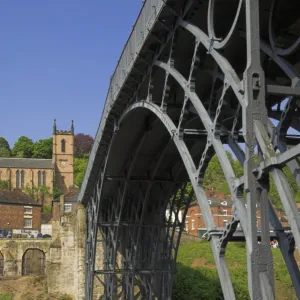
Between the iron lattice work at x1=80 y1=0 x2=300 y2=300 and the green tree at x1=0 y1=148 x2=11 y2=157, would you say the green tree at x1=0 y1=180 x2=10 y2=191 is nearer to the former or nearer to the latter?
the green tree at x1=0 y1=148 x2=11 y2=157

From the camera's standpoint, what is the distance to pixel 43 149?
4700 inches

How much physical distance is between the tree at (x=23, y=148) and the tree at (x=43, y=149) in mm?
1494

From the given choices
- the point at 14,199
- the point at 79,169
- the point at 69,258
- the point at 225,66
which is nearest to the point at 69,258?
the point at 69,258

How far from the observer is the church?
98.4 metres

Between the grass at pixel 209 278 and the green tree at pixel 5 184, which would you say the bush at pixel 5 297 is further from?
the green tree at pixel 5 184

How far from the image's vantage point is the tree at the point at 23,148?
121 m

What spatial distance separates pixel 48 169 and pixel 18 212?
31.5 metres

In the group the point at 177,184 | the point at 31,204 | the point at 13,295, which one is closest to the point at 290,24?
the point at 177,184

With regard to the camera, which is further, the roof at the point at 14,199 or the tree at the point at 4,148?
the tree at the point at 4,148

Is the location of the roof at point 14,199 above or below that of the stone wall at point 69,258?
above

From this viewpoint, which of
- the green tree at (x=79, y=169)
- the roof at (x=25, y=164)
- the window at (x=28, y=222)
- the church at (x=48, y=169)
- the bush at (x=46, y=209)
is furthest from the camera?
the green tree at (x=79, y=169)

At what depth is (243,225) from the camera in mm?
7699

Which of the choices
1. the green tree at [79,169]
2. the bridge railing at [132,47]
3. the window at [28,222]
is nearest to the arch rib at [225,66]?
the bridge railing at [132,47]

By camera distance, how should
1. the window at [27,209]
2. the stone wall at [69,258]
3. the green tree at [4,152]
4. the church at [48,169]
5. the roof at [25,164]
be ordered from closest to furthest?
the stone wall at [69,258] → the window at [27,209] → the church at [48,169] → the roof at [25,164] → the green tree at [4,152]
